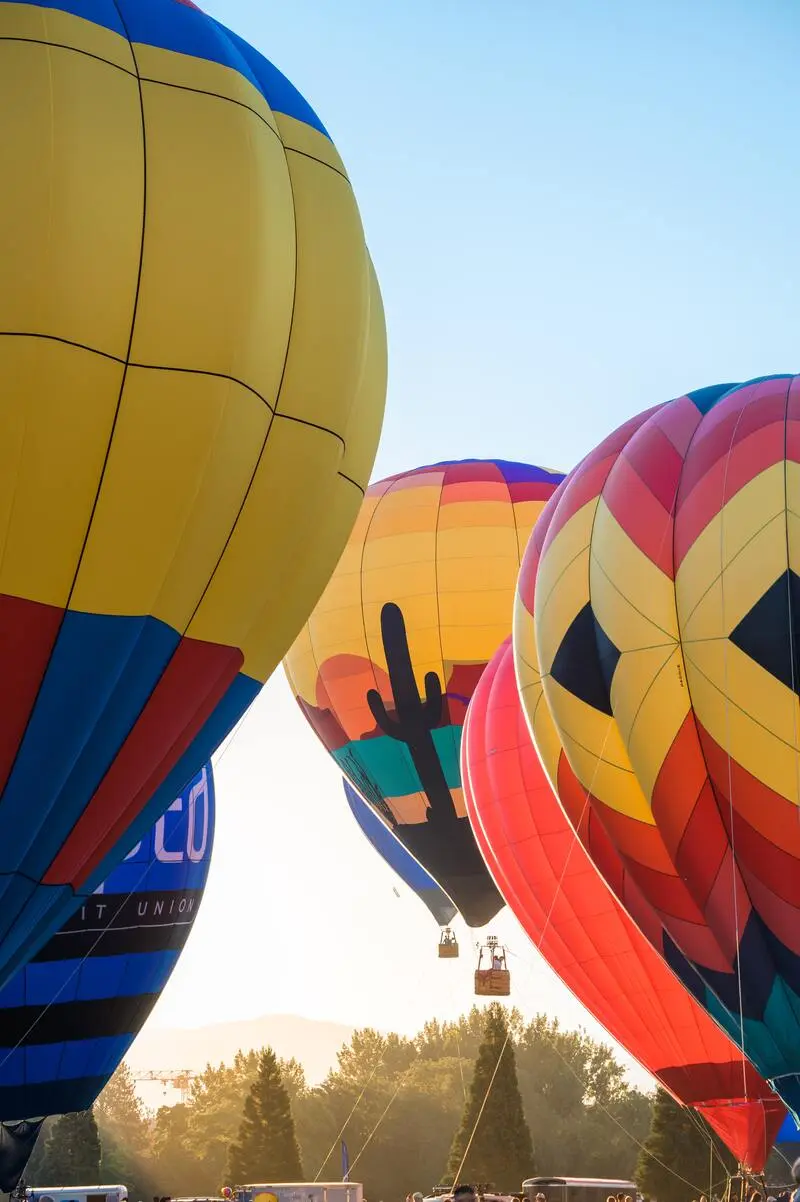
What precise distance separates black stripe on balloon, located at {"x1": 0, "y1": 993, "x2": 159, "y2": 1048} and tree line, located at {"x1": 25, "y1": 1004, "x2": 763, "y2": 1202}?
15.8 meters

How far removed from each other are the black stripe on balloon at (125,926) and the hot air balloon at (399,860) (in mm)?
4581

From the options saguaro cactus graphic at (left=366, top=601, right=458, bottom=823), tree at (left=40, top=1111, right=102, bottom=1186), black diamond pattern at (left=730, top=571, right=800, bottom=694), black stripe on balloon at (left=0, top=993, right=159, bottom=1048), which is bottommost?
tree at (left=40, top=1111, right=102, bottom=1186)

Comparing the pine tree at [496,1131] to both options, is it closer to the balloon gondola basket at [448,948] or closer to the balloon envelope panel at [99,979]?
the balloon gondola basket at [448,948]

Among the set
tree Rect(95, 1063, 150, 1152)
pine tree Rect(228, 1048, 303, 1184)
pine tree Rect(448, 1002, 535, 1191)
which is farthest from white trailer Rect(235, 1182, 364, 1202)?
tree Rect(95, 1063, 150, 1152)

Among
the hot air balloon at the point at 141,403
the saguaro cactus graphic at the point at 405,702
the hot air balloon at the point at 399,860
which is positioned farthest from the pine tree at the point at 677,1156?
the hot air balloon at the point at 141,403

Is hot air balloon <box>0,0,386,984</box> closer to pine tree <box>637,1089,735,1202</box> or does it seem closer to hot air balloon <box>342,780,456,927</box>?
hot air balloon <box>342,780,456,927</box>

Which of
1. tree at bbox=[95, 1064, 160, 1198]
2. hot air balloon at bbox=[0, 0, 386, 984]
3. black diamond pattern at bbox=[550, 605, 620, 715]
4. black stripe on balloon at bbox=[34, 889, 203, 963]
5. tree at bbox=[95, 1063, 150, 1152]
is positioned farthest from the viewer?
tree at bbox=[95, 1063, 150, 1152]

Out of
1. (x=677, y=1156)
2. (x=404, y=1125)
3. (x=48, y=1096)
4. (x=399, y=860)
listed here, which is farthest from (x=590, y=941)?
(x=404, y=1125)

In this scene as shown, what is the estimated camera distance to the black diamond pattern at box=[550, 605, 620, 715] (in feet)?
31.8

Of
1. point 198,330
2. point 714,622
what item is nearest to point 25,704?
point 198,330

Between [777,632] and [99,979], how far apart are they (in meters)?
6.04

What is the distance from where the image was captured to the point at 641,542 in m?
9.63

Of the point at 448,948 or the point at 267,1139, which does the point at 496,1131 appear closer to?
the point at 267,1139

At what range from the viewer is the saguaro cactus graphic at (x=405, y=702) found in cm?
1563
